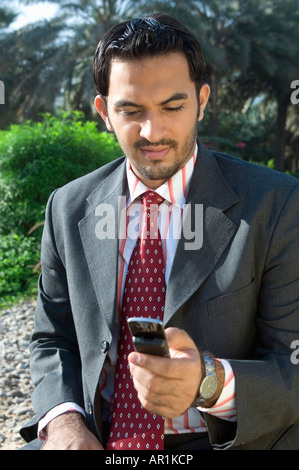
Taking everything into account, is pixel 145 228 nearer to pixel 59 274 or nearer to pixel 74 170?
pixel 59 274

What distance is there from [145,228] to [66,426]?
0.71 metres

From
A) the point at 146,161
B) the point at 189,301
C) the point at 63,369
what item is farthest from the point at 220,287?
the point at 63,369

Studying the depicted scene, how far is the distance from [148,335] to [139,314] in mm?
515

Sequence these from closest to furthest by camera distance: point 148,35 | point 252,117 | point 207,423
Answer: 1. point 207,423
2. point 148,35
3. point 252,117

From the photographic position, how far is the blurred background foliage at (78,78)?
26.4ft

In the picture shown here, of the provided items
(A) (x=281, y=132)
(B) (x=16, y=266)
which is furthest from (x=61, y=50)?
(B) (x=16, y=266)

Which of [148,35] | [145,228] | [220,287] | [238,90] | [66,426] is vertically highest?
[238,90]

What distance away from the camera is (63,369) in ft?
6.53

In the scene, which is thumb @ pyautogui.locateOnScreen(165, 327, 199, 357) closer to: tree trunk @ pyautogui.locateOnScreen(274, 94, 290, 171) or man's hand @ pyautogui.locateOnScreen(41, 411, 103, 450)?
man's hand @ pyautogui.locateOnScreen(41, 411, 103, 450)

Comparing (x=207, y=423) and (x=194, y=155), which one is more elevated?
(x=194, y=155)

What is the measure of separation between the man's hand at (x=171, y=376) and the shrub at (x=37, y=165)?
6365 mm

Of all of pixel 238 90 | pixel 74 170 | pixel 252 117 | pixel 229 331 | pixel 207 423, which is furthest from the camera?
pixel 252 117

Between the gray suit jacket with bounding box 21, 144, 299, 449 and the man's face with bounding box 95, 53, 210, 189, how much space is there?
Result: 137 mm

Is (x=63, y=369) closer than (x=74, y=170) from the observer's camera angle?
Yes
